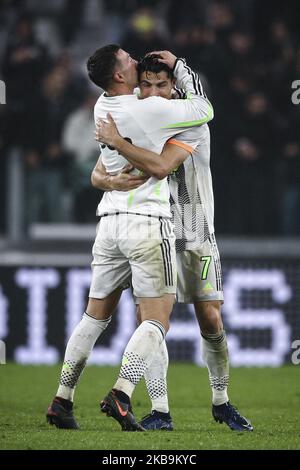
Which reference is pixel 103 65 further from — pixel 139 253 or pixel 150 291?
pixel 150 291

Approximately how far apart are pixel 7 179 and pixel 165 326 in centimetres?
598

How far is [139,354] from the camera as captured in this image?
6316 millimetres

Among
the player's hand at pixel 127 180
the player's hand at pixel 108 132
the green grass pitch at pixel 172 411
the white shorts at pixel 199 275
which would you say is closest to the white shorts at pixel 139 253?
the player's hand at pixel 127 180

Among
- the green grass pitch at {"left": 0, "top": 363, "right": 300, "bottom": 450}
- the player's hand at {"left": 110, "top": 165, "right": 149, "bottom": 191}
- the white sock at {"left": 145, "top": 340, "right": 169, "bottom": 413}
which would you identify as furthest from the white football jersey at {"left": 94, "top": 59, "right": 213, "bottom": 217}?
the green grass pitch at {"left": 0, "top": 363, "right": 300, "bottom": 450}

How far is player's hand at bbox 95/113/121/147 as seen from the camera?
21.3 feet

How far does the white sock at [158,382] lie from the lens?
22.2ft

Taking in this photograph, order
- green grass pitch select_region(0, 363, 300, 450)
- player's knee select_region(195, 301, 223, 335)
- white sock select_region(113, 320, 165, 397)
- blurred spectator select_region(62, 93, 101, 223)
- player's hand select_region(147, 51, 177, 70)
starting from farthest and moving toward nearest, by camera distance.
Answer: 1. blurred spectator select_region(62, 93, 101, 223)
2. player's knee select_region(195, 301, 223, 335)
3. player's hand select_region(147, 51, 177, 70)
4. white sock select_region(113, 320, 165, 397)
5. green grass pitch select_region(0, 363, 300, 450)

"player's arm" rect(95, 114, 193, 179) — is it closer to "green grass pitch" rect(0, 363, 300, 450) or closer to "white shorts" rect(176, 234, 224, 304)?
"white shorts" rect(176, 234, 224, 304)

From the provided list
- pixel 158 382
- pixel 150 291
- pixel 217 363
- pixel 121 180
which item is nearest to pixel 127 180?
pixel 121 180

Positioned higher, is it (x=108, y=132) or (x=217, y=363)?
(x=108, y=132)

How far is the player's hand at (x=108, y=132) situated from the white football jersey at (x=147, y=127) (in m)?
0.03

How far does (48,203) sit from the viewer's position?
11906 mm

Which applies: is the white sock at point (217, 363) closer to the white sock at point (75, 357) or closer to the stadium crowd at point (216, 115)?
the white sock at point (75, 357)

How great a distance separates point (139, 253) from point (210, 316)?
79 cm
